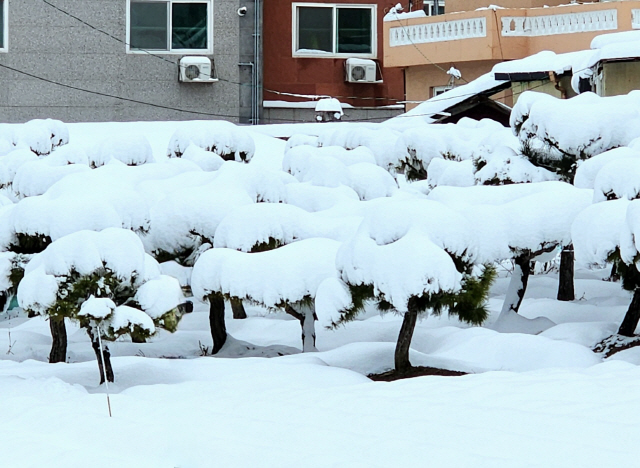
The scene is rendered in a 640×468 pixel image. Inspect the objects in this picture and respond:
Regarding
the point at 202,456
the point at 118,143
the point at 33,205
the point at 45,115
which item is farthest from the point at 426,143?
the point at 45,115

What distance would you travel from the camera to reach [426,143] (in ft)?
45.7

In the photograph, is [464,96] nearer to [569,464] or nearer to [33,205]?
[33,205]

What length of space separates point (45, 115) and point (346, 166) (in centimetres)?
1040

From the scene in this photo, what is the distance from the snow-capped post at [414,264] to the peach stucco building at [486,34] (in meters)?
12.6

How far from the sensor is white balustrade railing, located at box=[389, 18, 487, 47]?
21234 millimetres

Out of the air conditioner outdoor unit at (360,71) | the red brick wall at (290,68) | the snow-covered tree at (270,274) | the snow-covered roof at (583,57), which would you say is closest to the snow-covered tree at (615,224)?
the snow-covered tree at (270,274)

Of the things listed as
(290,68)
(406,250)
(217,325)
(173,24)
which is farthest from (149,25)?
(406,250)

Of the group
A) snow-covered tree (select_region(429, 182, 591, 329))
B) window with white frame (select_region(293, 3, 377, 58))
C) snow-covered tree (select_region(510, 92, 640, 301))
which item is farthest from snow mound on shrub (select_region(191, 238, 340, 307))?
window with white frame (select_region(293, 3, 377, 58))

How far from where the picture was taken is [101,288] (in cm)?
817

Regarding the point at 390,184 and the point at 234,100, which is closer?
the point at 390,184

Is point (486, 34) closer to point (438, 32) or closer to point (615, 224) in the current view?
point (438, 32)

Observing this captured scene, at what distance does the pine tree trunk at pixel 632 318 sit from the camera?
31.6ft

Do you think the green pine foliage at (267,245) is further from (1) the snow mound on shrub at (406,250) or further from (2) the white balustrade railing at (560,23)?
(2) the white balustrade railing at (560,23)

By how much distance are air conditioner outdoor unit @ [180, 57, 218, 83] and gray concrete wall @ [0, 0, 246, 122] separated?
295 millimetres
